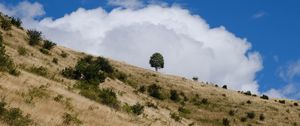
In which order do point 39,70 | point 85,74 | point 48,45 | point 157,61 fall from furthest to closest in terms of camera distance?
point 157,61, point 48,45, point 85,74, point 39,70

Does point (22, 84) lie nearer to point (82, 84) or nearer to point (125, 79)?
point (82, 84)

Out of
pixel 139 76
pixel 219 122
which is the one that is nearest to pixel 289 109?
pixel 219 122

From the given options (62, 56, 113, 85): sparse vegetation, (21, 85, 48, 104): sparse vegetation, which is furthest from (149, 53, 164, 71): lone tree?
(21, 85, 48, 104): sparse vegetation

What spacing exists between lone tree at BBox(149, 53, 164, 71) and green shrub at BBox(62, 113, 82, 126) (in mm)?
98331

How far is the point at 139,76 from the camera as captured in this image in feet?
258

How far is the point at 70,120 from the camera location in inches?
985

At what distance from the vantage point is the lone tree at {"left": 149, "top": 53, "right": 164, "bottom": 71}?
409ft

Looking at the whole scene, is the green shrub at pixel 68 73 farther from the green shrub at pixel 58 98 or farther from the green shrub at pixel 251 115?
the green shrub at pixel 251 115

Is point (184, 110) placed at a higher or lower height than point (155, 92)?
lower

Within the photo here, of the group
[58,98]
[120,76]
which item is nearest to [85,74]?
[58,98]

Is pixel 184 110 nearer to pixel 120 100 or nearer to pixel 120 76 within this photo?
pixel 120 76

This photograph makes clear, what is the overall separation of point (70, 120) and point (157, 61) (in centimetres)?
9993

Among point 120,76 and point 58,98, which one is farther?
point 120,76

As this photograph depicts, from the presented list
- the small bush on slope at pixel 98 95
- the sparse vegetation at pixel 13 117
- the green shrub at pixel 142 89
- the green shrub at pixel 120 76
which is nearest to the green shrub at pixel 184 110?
the green shrub at pixel 142 89
